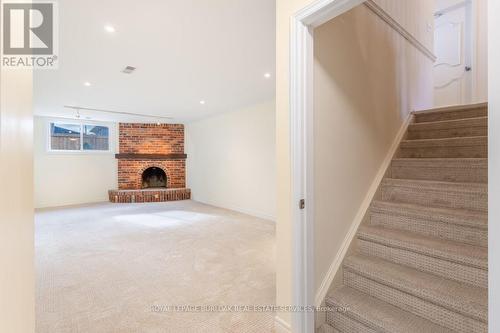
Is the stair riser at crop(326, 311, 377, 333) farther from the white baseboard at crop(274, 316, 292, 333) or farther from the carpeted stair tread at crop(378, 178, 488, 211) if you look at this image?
the carpeted stair tread at crop(378, 178, 488, 211)

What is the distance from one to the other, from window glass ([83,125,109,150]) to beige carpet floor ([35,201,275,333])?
2.93m

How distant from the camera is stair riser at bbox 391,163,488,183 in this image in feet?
6.62

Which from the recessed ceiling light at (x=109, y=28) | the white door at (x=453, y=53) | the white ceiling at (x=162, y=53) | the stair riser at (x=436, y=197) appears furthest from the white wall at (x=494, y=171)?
the white door at (x=453, y=53)

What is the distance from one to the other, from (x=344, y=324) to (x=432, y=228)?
92 centimetres

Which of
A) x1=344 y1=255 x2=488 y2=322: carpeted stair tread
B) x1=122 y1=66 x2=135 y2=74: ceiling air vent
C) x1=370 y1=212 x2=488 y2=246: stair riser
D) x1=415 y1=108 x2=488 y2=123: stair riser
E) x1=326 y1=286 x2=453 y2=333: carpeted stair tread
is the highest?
x1=122 y1=66 x2=135 y2=74: ceiling air vent

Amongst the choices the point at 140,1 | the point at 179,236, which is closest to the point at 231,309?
the point at 179,236

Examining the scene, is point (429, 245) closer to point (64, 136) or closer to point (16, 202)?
point (16, 202)

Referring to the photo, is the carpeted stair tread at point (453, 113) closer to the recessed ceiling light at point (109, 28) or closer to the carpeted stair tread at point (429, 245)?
the carpeted stair tread at point (429, 245)

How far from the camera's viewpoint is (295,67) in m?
1.53

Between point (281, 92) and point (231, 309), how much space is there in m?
1.62

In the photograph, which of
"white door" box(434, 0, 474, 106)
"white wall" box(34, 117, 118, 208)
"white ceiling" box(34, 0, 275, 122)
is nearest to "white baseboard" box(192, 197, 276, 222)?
"white ceiling" box(34, 0, 275, 122)

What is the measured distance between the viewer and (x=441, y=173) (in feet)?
7.25

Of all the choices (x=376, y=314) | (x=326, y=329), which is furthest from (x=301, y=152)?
(x=326, y=329)

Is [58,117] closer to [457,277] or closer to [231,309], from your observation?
[231,309]
